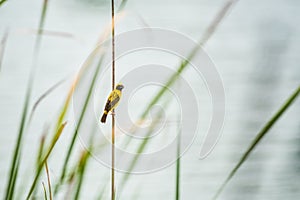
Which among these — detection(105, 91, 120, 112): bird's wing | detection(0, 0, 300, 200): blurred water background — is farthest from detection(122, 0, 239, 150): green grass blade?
detection(0, 0, 300, 200): blurred water background

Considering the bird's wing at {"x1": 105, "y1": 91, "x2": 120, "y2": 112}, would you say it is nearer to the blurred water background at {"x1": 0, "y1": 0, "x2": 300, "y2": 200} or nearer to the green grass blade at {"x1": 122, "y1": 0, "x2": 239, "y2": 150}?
the green grass blade at {"x1": 122, "y1": 0, "x2": 239, "y2": 150}

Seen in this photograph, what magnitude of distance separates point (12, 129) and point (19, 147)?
0.37 m

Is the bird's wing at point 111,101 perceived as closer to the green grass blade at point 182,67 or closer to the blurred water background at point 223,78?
the green grass blade at point 182,67

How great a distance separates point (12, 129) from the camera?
2.64 feet

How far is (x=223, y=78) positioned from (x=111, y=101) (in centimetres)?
49

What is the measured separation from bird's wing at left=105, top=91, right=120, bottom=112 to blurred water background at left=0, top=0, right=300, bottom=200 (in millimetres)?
399

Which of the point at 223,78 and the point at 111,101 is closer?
the point at 111,101

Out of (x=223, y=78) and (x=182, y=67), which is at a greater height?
(x=182, y=67)

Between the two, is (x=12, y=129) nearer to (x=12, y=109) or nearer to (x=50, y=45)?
(x=12, y=109)

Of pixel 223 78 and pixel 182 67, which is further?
pixel 223 78

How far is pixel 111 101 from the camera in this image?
424 millimetres

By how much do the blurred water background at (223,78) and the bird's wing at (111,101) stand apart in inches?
15.7

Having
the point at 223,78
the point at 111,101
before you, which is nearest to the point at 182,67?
the point at 111,101

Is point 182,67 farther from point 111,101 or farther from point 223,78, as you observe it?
point 223,78
